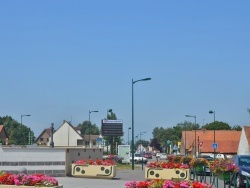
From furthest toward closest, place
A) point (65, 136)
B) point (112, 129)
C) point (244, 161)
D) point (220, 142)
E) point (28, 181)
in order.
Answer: point (65, 136)
point (220, 142)
point (112, 129)
point (244, 161)
point (28, 181)

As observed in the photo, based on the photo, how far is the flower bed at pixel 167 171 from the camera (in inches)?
1066

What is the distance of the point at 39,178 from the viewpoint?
14.3m

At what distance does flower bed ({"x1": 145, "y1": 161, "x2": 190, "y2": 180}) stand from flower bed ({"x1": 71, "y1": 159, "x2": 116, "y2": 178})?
2529mm

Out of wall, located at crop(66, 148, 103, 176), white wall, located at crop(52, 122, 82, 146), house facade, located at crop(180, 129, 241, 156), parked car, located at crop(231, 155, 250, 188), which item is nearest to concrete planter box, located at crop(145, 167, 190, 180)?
parked car, located at crop(231, 155, 250, 188)

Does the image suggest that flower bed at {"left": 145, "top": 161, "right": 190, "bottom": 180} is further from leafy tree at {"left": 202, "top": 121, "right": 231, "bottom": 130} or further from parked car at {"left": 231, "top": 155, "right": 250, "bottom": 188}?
leafy tree at {"left": 202, "top": 121, "right": 231, "bottom": 130}

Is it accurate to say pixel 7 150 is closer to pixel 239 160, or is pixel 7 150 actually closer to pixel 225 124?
→ pixel 239 160

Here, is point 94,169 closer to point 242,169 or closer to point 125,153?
point 242,169

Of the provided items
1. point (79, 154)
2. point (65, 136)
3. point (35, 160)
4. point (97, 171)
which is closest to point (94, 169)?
point (97, 171)

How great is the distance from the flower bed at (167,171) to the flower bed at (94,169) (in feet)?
8.30

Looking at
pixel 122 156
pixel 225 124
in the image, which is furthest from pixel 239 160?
pixel 225 124

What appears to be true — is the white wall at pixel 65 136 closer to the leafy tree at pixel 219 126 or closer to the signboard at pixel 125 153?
the leafy tree at pixel 219 126

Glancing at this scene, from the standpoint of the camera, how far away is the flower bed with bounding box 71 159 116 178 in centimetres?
2947

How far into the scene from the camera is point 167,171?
89.7 feet

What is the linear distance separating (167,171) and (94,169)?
433 centimetres
